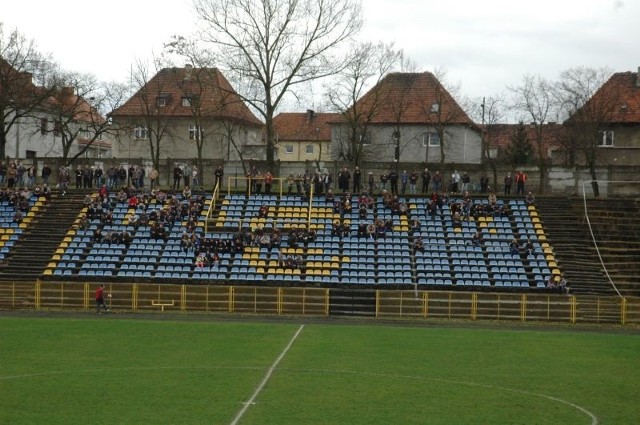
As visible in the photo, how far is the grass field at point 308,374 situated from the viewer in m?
20.5

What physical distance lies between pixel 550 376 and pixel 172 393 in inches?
427

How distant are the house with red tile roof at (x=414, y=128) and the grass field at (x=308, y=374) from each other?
135ft

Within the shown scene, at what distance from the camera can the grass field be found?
67.2ft

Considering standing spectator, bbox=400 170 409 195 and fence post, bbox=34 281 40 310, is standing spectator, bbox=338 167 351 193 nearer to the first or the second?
standing spectator, bbox=400 170 409 195

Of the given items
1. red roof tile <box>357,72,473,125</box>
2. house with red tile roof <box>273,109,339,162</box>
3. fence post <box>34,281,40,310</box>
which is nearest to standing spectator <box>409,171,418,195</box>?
red roof tile <box>357,72,473,125</box>

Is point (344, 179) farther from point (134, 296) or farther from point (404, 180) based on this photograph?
point (134, 296)

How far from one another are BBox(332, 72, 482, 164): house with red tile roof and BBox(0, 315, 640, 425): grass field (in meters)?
41.2

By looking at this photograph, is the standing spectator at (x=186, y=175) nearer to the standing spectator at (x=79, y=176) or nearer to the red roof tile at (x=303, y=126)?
the standing spectator at (x=79, y=176)

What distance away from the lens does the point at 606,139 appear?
2995 inches

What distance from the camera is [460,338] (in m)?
36.5

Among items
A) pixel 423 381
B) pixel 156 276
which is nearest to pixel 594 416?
pixel 423 381

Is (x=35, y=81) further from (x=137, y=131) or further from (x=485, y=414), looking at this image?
(x=485, y=414)

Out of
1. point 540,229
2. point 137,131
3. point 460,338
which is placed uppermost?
point 137,131

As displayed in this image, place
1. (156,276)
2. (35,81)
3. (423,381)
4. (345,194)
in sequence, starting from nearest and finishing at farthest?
(423,381)
(156,276)
(345,194)
(35,81)
